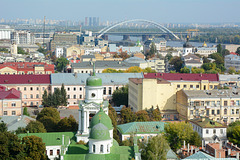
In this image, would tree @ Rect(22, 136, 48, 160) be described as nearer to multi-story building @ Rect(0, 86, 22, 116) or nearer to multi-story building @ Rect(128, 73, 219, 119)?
multi-story building @ Rect(0, 86, 22, 116)

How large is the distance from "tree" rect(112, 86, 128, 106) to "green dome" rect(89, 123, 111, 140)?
29999 millimetres

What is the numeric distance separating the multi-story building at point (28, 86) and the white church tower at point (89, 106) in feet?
93.1

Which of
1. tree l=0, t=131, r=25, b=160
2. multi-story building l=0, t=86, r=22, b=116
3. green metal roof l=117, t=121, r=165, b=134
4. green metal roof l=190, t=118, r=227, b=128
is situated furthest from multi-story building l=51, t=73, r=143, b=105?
tree l=0, t=131, r=25, b=160

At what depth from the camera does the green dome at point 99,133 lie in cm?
2259

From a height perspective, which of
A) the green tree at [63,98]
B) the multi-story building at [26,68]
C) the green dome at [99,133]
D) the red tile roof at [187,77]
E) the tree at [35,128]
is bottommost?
the green tree at [63,98]

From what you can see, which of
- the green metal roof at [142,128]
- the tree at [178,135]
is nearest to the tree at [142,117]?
the green metal roof at [142,128]

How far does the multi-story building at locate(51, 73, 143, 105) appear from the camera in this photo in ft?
188

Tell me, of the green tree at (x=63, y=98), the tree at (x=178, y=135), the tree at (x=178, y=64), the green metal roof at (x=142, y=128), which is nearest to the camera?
the tree at (x=178, y=135)

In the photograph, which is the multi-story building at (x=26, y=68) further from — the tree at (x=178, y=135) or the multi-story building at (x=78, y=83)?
the tree at (x=178, y=135)

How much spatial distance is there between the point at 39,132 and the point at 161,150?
915 centimetres

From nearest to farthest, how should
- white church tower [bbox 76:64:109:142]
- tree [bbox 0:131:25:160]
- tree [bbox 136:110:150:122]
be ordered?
tree [bbox 0:131:25:160] → white church tower [bbox 76:64:109:142] → tree [bbox 136:110:150:122]

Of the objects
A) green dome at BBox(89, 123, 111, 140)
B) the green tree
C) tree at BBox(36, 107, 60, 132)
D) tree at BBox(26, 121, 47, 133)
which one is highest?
green dome at BBox(89, 123, 111, 140)

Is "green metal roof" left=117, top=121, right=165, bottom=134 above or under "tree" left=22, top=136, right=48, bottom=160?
under

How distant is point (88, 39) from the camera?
190 m
